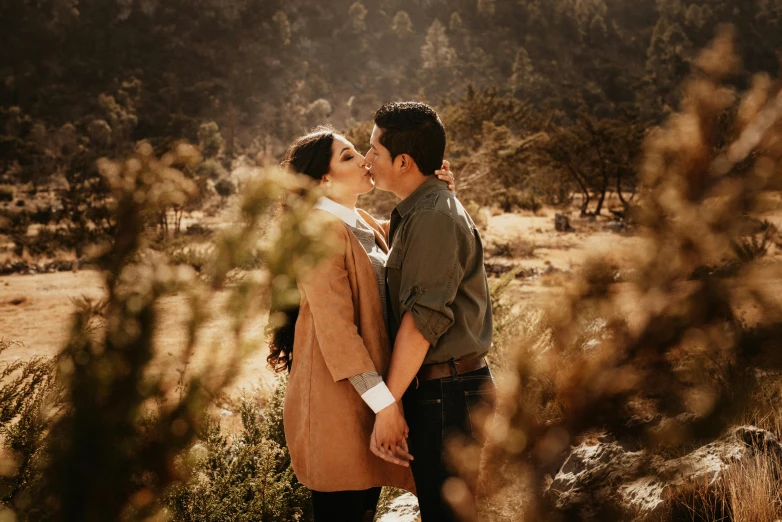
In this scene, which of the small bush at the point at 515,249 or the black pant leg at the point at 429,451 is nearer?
the black pant leg at the point at 429,451

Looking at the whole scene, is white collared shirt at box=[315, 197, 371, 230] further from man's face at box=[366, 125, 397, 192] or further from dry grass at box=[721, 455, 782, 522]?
dry grass at box=[721, 455, 782, 522]

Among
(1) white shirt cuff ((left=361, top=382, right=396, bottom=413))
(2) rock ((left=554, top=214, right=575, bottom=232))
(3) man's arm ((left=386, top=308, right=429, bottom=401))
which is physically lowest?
(2) rock ((left=554, top=214, right=575, bottom=232))

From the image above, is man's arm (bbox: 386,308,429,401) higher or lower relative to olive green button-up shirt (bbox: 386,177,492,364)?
lower

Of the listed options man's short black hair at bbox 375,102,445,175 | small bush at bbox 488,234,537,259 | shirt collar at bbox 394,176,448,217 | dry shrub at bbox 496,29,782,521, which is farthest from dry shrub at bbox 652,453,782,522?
small bush at bbox 488,234,537,259

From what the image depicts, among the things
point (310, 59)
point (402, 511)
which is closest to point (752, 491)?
point (402, 511)

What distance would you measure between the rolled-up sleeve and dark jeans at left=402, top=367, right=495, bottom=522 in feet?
0.72

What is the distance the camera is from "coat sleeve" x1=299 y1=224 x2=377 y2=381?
165 centimetres

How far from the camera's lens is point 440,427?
1721 millimetres

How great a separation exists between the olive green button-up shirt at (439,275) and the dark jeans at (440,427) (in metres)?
0.10

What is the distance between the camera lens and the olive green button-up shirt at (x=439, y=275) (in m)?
1.63

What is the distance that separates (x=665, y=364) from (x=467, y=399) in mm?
1057

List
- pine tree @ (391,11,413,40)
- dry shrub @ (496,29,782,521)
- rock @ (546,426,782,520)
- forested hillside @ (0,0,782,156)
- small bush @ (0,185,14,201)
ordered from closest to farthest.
Answer: dry shrub @ (496,29,782,521)
rock @ (546,426,782,520)
small bush @ (0,185,14,201)
forested hillside @ (0,0,782,156)
pine tree @ (391,11,413,40)

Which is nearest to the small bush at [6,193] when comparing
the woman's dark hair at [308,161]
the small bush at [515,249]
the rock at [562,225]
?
the small bush at [515,249]

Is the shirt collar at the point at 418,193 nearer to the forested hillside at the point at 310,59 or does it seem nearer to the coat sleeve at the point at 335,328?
the coat sleeve at the point at 335,328
